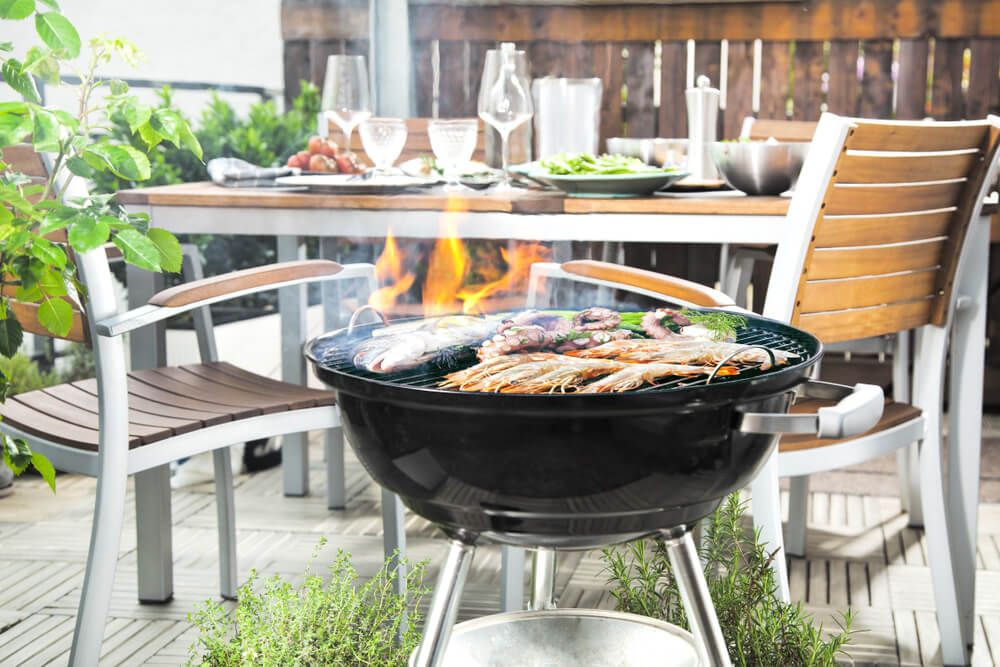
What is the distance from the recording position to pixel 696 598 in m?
1.26

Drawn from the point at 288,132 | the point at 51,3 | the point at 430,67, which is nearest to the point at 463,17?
the point at 430,67

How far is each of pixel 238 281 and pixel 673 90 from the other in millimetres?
2657

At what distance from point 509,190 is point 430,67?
2.09 meters

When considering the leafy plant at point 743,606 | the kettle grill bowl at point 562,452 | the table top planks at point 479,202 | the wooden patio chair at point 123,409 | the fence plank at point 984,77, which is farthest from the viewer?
the fence plank at point 984,77

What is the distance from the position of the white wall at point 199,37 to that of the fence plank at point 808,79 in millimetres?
1986

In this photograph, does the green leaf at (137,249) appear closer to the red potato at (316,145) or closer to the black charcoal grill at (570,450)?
the black charcoal grill at (570,450)

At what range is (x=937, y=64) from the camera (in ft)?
13.2

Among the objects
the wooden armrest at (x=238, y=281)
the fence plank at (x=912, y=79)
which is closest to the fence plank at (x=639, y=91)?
the fence plank at (x=912, y=79)

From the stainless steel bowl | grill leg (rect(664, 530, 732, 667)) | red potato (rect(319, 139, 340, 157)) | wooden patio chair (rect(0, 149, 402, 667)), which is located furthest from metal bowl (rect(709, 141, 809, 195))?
grill leg (rect(664, 530, 732, 667))

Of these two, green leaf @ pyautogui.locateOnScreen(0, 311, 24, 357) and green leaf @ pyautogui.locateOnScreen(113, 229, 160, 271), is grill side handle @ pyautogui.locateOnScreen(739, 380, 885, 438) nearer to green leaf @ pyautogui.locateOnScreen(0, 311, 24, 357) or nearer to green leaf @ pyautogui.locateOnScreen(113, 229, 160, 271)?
green leaf @ pyautogui.locateOnScreen(113, 229, 160, 271)

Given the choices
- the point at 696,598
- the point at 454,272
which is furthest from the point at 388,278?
the point at 696,598

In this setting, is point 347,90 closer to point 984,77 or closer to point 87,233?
point 87,233

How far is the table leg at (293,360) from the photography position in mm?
2959

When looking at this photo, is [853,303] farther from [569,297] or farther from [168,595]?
[569,297]
